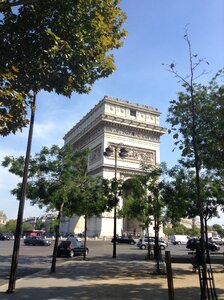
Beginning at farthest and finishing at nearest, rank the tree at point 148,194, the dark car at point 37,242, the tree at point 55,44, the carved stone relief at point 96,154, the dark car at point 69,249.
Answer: the carved stone relief at point 96,154
the dark car at point 37,242
the dark car at point 69,249
the tree at point 148,194
the tree at point 55,44

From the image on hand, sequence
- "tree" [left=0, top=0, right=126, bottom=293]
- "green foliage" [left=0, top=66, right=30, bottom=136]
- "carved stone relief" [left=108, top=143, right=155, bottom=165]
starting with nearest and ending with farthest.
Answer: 1. "green foliage" [left=0, top=66, right=30, bottom=136]
2. "tree" [left=0, top=0, right=126, bottom=293]
3. "carved stone relief" [left=108, top=143, right=155, bottom=165]

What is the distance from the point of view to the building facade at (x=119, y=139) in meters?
69.2

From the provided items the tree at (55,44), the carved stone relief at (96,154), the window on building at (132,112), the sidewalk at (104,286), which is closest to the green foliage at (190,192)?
the sidewalk at (104,286)

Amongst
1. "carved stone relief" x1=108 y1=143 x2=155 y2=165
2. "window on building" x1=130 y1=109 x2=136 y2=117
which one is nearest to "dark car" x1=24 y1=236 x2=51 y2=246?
"carved stone relief" x1=108 y1=143 x2=155 y2=165

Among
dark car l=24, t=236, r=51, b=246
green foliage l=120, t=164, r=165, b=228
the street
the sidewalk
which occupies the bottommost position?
the sidewalk

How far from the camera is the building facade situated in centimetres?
6919

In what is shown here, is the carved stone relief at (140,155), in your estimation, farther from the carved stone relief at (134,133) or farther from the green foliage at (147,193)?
the green foliage at (147,193)

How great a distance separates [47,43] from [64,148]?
35.8ft

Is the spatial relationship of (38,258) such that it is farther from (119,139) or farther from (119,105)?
(119,105)

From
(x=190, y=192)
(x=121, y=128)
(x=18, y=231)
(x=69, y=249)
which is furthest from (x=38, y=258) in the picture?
(x=121, y=128)

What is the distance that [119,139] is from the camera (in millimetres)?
73062

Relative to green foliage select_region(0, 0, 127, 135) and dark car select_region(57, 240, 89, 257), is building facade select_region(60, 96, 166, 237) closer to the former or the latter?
dark car select_region(57, 240, 89, 257)

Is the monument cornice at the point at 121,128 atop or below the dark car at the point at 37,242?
atop

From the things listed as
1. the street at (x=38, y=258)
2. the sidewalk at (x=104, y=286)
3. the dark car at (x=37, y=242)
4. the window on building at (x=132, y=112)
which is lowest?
the sidewalk at (x=104, y=286)
